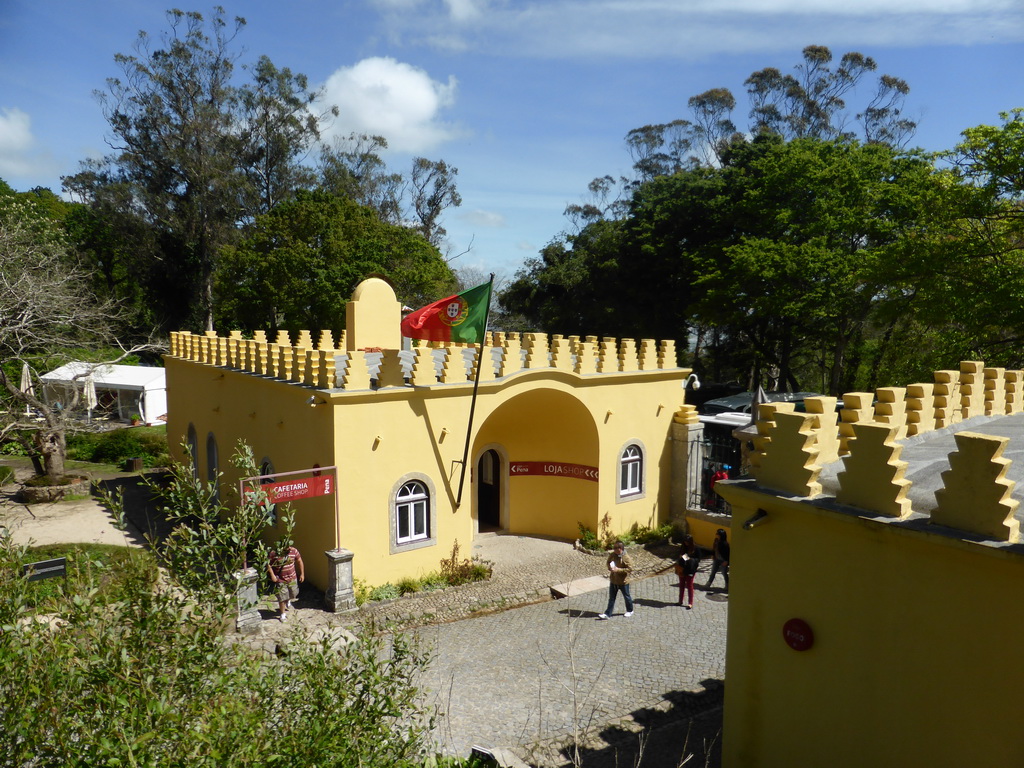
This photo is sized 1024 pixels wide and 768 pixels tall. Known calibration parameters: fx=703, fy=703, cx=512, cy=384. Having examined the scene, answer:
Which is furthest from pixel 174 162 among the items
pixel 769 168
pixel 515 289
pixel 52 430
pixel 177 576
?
pixel 177 576

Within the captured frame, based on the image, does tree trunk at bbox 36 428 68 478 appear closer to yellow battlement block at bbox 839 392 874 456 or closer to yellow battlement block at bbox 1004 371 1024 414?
yellow battlement block at bbox 839 392 874 456

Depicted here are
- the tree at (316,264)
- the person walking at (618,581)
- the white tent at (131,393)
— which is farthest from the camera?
the tree at (316,264)

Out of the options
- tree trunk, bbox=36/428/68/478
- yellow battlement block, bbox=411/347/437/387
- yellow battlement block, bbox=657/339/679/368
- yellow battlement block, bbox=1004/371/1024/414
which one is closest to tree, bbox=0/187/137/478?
tree trunk, bbox=36/428/68/478

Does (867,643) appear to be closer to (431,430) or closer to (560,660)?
(560,660)

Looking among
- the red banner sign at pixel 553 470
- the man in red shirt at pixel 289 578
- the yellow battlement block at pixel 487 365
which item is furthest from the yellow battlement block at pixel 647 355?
the man in red shirt at pixel 289 578

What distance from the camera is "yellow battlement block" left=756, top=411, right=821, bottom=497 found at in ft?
20.6

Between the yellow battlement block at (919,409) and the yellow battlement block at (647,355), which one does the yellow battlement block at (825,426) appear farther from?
the yellow battlement block at (647,355)

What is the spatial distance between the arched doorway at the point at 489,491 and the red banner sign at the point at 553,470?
48cm

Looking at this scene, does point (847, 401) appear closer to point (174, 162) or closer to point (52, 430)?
point (52, 430)

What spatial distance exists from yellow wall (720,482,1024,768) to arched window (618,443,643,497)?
1090 cm

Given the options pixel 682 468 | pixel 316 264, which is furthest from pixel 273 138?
pixel 682 468

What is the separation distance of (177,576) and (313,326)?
30125 millimetres

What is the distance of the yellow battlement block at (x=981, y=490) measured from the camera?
16.6ft

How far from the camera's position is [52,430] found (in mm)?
19672
